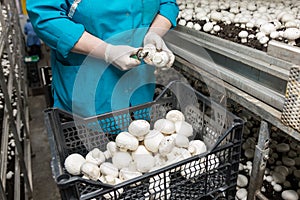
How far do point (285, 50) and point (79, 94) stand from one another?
800 mm

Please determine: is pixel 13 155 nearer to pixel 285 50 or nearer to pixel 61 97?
pixel 61 97

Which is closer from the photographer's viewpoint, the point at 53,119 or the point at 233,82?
the point at 53,119

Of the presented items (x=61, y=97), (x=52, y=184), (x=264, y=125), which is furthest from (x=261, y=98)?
→ (x=52, y=184)

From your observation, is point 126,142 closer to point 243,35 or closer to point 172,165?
point 172,165

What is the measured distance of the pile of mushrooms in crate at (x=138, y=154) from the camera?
0.87 metres

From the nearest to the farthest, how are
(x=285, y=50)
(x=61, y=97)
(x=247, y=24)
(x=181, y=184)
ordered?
(x=181, y=184) < (x=285, y=50) < (x=61, y=97) < (x=247, y=24)

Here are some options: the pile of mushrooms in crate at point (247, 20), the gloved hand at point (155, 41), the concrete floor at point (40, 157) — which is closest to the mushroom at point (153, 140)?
the gloved hand at point (155, 41)

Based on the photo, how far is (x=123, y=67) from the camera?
1.07m

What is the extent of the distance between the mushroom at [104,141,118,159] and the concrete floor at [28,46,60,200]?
3.91 feet

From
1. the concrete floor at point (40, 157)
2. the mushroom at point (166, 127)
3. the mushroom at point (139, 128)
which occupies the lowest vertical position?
the concrete floor at point (40, 157)

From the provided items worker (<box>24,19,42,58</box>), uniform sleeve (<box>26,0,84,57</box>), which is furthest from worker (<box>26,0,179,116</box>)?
worker (<box>24,19,42,58</box>)

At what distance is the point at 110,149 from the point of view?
3.24ft

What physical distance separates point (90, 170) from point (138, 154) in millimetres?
174

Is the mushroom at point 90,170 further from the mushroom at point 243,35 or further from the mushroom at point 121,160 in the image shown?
the mushroom at point 243,35
